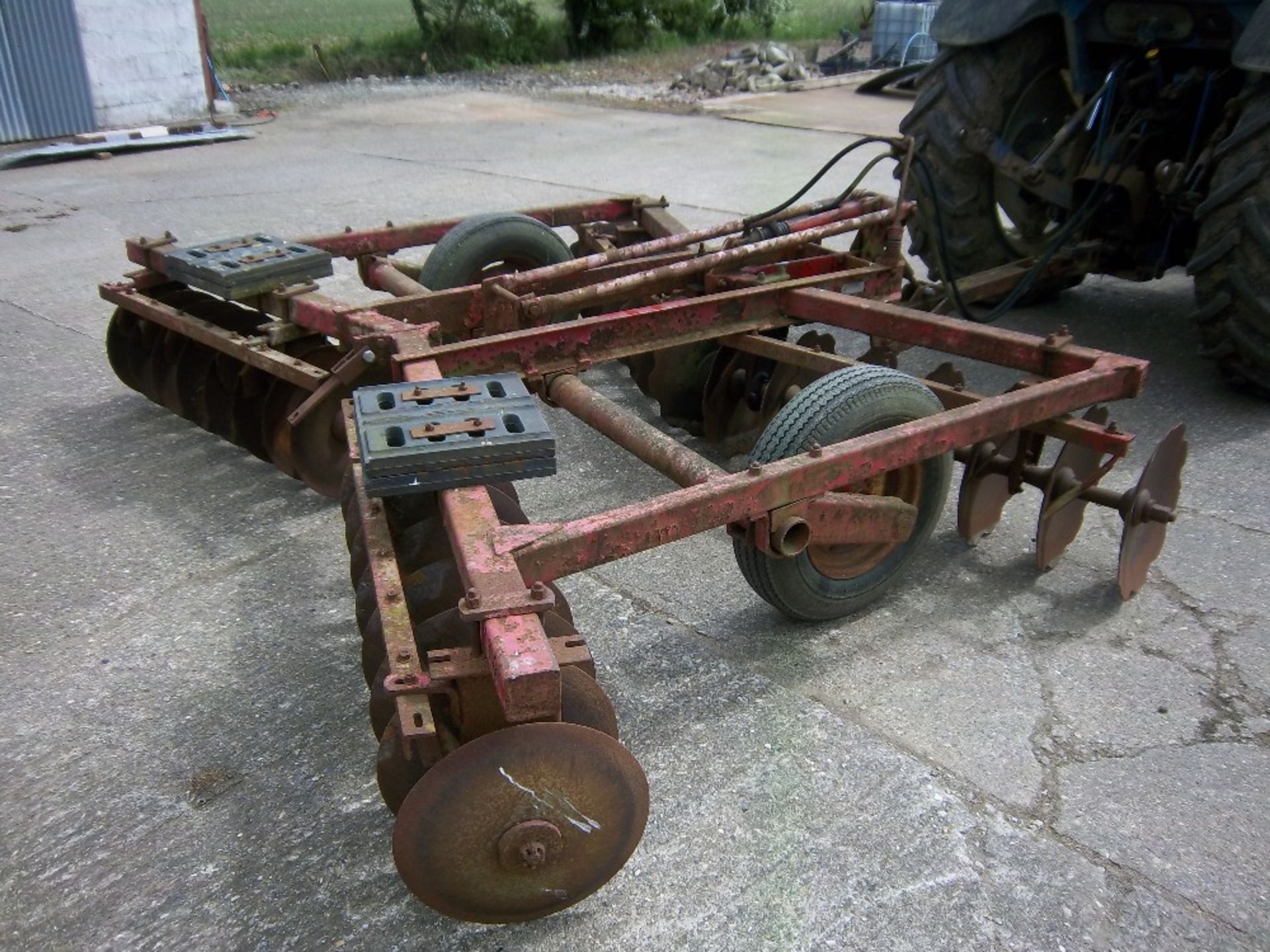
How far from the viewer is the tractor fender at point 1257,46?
3902 millimetres

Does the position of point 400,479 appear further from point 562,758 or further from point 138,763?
point 138,763

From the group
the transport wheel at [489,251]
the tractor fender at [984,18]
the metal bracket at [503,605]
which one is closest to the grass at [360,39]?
the transport wheel at [489,251]

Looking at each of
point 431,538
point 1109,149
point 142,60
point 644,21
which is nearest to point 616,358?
point 431,538

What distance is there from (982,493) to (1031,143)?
Answer: 231 cm

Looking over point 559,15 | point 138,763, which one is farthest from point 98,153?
point 559,15

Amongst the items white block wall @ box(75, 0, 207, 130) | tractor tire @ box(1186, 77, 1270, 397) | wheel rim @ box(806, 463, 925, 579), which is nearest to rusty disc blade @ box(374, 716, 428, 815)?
wheel rim @ box(806, 463, 925, 579)

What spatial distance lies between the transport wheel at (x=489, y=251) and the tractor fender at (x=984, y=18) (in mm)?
1917

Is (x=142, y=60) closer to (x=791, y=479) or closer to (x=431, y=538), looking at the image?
(x=431, y=538)

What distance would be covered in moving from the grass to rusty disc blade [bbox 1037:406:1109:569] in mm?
13167

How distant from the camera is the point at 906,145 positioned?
4.36 metres

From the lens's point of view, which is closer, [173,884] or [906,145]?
[173,884]

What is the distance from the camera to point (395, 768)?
6.77ft

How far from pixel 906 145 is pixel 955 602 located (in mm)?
1960

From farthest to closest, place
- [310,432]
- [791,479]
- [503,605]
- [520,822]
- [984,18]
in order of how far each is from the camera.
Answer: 1. [984,18]
2. [310,432]
3. [791,479]
4. [503,605]
5. [520,822]
